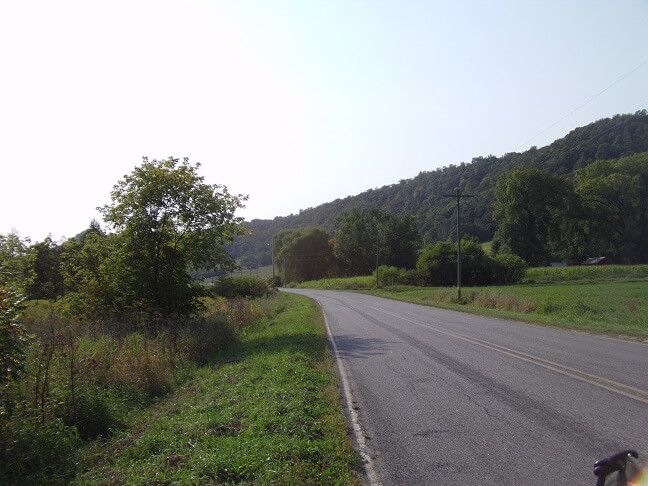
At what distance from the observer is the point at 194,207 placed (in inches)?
733

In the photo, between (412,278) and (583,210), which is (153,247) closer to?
(412,278)

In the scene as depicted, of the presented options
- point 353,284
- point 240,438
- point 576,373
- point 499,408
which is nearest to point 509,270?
point 353,284

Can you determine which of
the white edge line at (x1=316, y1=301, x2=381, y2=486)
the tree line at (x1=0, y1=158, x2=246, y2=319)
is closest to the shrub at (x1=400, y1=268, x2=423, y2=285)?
the tree line at (x1=0, y1=158, x2=246, y2=319)

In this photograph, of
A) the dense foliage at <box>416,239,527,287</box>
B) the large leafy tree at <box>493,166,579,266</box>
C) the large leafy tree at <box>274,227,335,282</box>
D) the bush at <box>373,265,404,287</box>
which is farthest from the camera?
the large leafy tree at <box>274,227,335,282</box>

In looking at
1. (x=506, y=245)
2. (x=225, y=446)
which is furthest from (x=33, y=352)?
(x=506, y=245)

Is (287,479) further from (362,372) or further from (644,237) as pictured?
(644,237)

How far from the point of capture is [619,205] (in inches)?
3071

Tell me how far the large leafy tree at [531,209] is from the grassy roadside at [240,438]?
3039 inches

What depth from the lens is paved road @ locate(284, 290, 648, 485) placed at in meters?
4.91

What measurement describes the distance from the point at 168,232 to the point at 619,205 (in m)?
80.8

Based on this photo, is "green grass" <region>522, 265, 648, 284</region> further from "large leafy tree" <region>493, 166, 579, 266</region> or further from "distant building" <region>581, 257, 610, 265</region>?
"distant building" <region>581, 257, 610, 265</region>

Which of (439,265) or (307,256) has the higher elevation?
(307,256)

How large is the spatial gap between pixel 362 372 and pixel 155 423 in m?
4.64

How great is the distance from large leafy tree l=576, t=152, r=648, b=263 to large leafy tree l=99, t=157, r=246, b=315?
Result: 7608 cm
